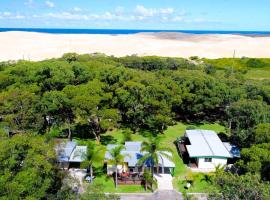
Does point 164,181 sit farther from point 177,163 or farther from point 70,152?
point 70,152

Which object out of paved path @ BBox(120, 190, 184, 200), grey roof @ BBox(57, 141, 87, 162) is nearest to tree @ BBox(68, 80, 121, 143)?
grey roof @ BBox(57, 141, 87, 162)

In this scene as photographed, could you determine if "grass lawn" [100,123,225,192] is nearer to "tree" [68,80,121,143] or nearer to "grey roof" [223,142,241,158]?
"tree" [68,80,121,143]

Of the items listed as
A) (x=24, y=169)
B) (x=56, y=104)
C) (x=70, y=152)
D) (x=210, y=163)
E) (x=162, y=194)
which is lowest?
(x=162, y=194)

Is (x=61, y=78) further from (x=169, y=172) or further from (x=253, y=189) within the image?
(x=253, y=189)

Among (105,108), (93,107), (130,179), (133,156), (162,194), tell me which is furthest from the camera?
(105,108)

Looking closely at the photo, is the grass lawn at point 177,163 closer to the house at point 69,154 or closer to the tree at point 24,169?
the house at point 69,154

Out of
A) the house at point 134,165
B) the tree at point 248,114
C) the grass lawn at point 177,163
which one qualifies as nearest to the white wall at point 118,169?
the house at point 134,165

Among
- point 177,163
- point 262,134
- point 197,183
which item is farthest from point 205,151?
point 262,134
